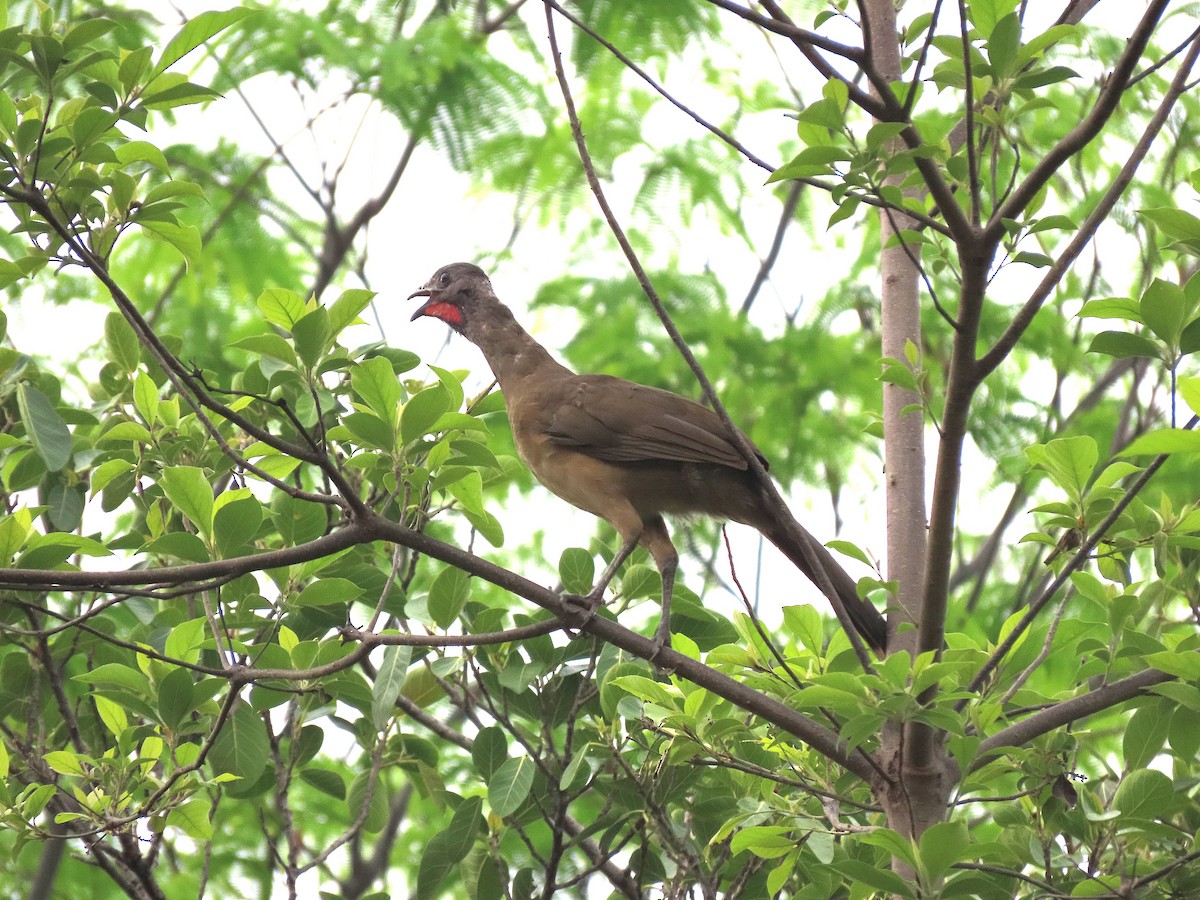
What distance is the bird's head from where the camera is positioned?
200 inches

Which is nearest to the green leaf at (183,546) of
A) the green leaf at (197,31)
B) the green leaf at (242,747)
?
the green leaf at (242,747)

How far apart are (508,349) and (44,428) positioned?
2.28 meters

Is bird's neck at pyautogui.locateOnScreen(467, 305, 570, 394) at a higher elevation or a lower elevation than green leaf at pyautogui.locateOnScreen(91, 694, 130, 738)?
higher

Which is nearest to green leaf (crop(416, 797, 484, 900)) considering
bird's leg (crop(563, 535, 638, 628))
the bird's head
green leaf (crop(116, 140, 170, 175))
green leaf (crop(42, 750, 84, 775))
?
bird's leg (crop(563, 535, 638, 628))

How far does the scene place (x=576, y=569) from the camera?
131 inches

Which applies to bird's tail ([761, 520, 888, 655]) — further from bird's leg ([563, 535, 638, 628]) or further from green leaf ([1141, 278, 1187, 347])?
green leaf ([1141, 278, 1187, 347])

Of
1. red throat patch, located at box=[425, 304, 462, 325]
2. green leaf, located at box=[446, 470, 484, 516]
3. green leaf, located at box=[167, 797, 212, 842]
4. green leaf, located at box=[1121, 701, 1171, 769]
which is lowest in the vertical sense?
green leaf, located at box=[167, 797, 212, 842]

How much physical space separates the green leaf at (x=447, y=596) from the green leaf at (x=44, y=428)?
849mm

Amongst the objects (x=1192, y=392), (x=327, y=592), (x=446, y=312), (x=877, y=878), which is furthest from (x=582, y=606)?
(x=446, y=312)

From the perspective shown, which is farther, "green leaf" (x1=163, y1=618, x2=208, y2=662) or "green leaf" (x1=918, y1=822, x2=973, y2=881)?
"green leaf" (x1=163, y1=618, x2=208, y2=662)

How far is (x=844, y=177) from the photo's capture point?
2250 millimetres

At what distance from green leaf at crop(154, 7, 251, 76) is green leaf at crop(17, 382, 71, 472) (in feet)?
2.47

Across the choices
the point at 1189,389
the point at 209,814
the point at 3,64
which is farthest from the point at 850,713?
the point at 3,64

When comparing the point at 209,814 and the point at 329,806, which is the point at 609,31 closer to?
the point at 329,806
